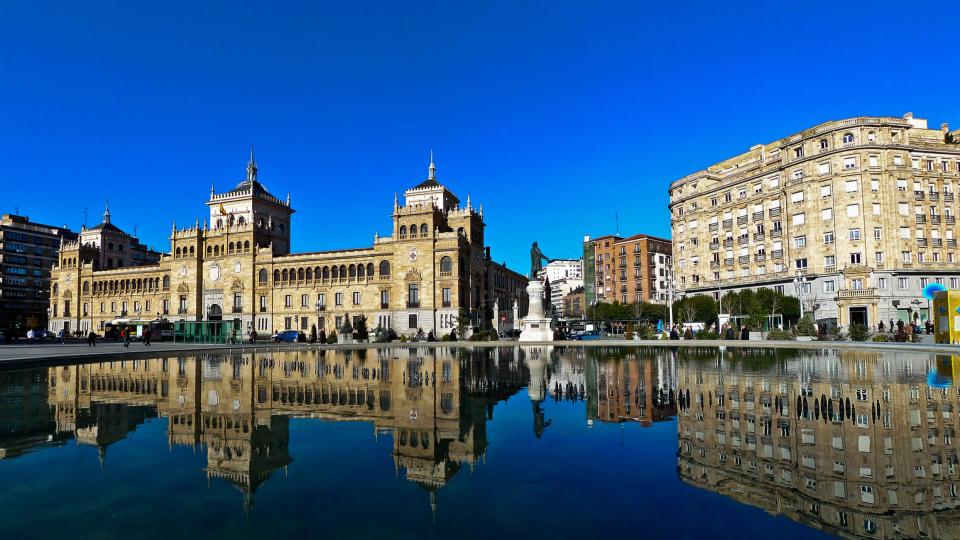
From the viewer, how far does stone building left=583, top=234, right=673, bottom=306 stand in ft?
312

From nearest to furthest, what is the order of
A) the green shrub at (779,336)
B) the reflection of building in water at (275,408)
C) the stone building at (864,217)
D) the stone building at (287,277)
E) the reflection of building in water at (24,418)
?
the reflection of building in water at (275,408) → the reflection of building in water at (24,418) → the green shrub at (779,336) → the stone building at (864,217) → the stone building at (287,277)

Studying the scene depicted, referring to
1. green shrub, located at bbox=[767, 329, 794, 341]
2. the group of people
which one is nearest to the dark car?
green shrub, located at bbox=[767, 329, 794, 341]

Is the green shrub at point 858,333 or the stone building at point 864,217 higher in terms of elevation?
the stone building at point 864,217

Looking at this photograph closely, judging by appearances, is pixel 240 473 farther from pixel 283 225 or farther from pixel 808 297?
pixel 283 225

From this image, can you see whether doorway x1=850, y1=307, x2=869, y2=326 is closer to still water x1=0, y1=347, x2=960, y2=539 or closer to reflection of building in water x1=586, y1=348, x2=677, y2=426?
reflection of building in water x1=586, y1=348, x2=677, y2=426

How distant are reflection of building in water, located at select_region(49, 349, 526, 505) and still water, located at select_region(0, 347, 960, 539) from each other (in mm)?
64

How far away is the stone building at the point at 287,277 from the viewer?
2354 inches

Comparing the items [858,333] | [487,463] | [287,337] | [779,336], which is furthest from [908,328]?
[287,337]

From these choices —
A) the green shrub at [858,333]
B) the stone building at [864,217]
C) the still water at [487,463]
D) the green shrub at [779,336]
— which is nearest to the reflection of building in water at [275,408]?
the still water at [487,463]

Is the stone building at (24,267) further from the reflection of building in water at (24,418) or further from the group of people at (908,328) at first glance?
the group of people at (908,328)

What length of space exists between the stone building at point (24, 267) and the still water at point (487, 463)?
354 feet

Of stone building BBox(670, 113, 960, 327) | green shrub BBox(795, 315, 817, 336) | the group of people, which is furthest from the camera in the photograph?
stone building BBox(670, 113, 960, 327)

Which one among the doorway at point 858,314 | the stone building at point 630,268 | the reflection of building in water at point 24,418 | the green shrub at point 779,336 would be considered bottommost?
the green shrub at point 779,336

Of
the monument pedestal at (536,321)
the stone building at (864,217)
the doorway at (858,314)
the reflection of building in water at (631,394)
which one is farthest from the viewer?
the doorway at (858,314)
